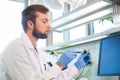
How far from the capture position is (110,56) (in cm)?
153

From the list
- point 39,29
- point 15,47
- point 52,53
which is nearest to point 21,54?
point 15,47

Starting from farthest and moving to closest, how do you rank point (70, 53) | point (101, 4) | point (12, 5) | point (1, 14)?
point (12, 5) → point (1, 14) → point (70, 53) → point (101, 4)

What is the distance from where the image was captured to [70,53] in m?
1.62

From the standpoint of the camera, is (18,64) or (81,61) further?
(81,61)

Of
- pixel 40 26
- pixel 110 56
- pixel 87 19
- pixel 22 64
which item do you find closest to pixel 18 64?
pixel 22 64

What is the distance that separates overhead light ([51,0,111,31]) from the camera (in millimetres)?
1521

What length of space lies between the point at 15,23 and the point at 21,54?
5.43 feet

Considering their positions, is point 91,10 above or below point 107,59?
above

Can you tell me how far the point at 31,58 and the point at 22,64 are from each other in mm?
128

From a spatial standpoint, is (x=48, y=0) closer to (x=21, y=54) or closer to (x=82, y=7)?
(x=82, y=7)

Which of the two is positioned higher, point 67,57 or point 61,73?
point 67,57

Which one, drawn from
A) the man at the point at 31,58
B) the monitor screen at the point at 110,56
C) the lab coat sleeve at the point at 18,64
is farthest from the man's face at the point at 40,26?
the monitor screen at the point at 110,56

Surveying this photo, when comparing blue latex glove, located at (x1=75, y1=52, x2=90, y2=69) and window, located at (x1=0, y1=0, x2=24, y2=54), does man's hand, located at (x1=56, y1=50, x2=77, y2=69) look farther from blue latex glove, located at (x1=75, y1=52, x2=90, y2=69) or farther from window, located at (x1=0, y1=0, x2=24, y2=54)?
window, located at (x1=0, y1=0, x2=24, y2=54)

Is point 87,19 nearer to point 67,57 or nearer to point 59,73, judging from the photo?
point 67,57
